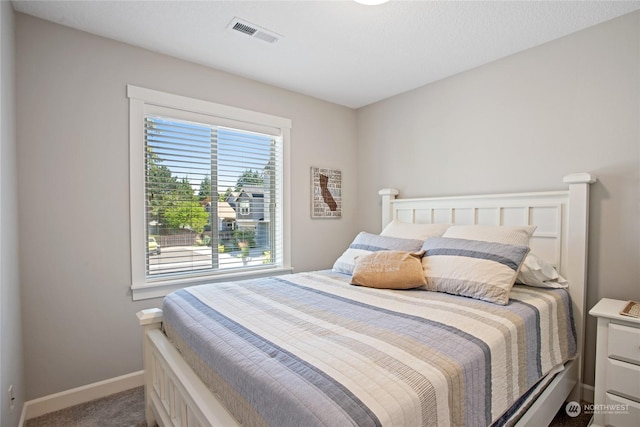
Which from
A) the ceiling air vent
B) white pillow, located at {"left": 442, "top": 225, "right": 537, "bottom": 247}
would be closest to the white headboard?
white pillow, located at {"left": 442, "top": 225, "right": 537, "bottom": 247}

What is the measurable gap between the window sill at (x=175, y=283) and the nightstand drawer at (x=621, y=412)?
2417 millimetres

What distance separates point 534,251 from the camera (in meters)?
2.25

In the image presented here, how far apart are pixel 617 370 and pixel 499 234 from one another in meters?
0.87

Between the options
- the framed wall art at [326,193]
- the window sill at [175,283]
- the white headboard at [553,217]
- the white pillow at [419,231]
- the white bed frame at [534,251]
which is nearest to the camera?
the white bed frame at [534,251]

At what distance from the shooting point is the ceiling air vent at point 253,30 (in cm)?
201

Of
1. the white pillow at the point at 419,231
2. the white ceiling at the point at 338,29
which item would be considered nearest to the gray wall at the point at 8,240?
the white ceiling at the point at 338,29

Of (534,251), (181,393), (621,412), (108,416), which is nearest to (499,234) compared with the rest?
(534,251)

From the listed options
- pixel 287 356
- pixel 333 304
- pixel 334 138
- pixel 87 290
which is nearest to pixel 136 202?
pixel 87 290

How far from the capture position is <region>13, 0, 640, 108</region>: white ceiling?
1.85 metres

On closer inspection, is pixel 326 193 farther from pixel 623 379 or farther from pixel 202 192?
pixel 623 379

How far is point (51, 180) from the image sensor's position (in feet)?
6.55

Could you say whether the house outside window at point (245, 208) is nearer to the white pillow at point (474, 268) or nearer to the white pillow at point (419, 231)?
the white pillow at point (419, 231)

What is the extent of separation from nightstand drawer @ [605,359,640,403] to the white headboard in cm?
32

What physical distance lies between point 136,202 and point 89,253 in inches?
17.4
